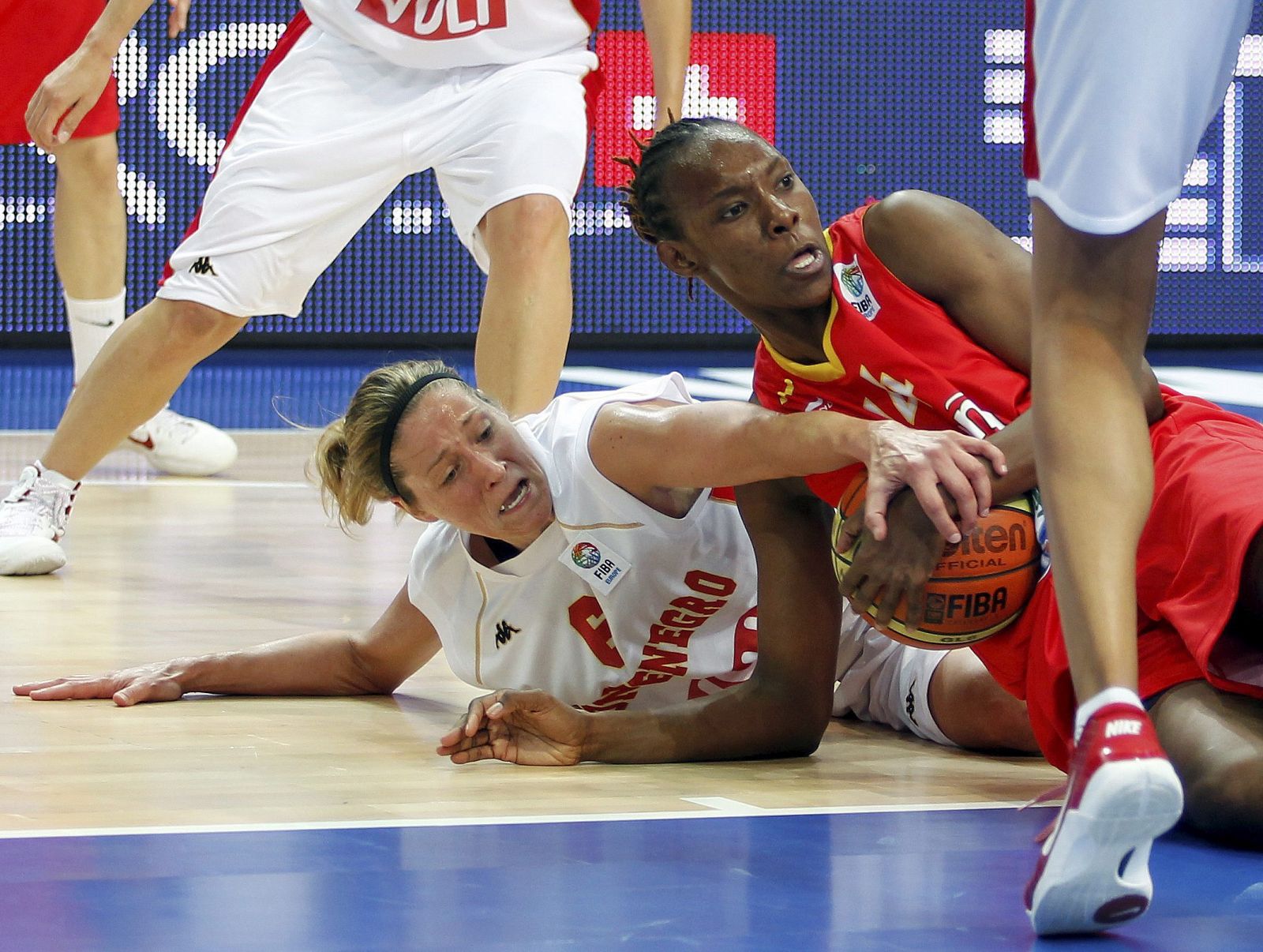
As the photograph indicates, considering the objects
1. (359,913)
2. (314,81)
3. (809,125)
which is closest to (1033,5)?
(359,913)

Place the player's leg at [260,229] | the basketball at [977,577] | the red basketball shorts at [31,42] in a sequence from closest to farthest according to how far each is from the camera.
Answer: the basketball at [977,577] → the player's leg at [260,229] → the red basketball shorts at [31,42]

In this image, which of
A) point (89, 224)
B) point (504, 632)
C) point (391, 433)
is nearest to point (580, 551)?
point (504, 632)

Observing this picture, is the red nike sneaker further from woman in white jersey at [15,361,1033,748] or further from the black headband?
the black headband

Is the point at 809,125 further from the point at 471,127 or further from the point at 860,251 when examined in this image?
the point at 860,251

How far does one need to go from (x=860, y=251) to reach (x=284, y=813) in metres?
1.14

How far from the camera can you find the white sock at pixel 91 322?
592cm

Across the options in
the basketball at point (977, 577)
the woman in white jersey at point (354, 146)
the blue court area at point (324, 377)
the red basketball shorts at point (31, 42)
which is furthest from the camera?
the blue court area at point (324, 377)

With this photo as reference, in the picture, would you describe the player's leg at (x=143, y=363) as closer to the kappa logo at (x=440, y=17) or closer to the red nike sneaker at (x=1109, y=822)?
the kappa logo at (x=440, y=17)

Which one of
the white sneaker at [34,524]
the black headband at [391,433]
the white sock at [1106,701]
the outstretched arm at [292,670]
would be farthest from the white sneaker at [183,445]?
the white sock at [1106,701]

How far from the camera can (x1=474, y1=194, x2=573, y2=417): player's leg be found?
400cm

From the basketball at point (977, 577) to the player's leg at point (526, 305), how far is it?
1.50 meters

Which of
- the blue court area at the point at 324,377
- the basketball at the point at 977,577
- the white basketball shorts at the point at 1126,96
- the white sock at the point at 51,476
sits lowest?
the blue court area at the point at 324,377

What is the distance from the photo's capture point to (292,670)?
3.40 metres

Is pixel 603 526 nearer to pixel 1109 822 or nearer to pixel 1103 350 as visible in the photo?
pixel 1103 350
